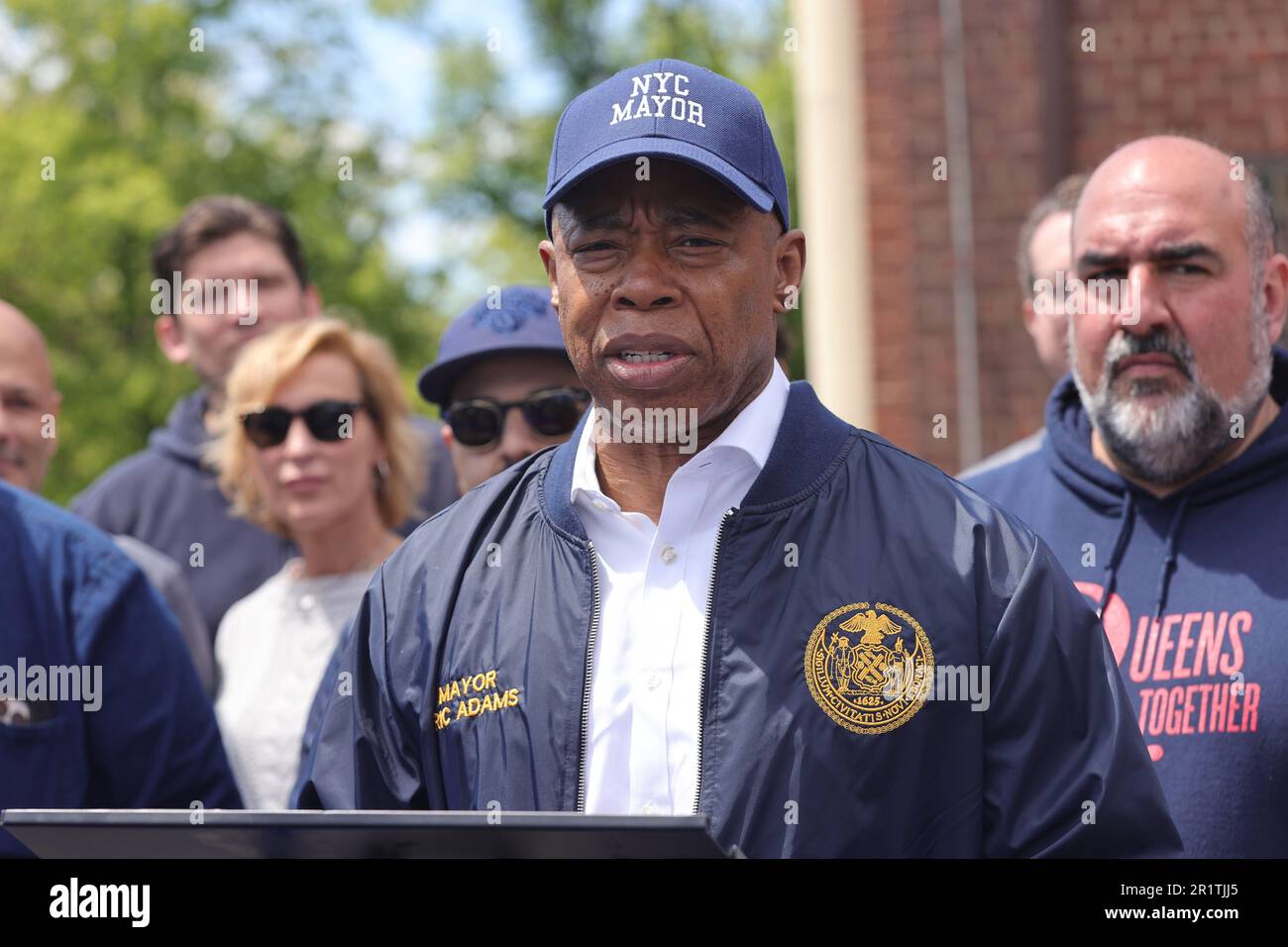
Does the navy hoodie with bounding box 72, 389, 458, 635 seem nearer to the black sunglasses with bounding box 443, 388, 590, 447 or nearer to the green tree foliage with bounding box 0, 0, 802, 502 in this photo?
the black sunglasses with bounding box 443, 388, 590, 447

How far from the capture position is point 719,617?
102 inches

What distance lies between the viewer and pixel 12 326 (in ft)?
15.9

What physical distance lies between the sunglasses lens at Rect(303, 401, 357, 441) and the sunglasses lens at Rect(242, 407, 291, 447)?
0.06 meters

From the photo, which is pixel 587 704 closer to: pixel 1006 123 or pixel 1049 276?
pixel 1049 276

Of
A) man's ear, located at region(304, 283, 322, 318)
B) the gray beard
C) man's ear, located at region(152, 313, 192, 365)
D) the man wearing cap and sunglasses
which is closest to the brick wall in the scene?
man's ear, located at region(304, 283, 322, 318)

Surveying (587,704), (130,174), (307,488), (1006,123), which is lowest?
(587,704)

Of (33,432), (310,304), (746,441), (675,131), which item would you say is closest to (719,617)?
(746,441)

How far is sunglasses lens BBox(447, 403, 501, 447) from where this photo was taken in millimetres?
4293

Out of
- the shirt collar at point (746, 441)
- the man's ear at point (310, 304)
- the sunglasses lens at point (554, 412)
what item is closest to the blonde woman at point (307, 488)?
the sunglasses lens at point (554, 412)

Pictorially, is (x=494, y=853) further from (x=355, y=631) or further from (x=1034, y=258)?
(x=1034, y=258)

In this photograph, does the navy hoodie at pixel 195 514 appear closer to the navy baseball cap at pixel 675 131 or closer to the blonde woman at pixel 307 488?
the blonde woman at pixel 307 488

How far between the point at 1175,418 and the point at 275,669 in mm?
2493

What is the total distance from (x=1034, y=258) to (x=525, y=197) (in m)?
24.7
